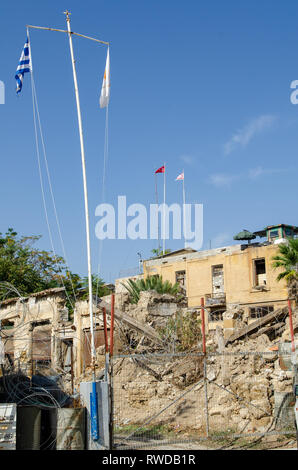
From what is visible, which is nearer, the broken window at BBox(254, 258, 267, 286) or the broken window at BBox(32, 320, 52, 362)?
the broken window at BBox(32, 320, 52, 362)

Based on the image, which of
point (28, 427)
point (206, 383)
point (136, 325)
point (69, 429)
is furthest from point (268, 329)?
point (28, 427)

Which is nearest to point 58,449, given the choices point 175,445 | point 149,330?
point 175,445

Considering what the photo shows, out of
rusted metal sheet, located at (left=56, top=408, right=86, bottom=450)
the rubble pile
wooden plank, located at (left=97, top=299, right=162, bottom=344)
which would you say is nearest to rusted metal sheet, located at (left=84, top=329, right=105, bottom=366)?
the rubble pile

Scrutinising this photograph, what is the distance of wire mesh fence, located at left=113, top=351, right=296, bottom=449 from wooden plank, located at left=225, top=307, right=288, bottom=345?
420 cm

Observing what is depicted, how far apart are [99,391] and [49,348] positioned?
21.4 meters

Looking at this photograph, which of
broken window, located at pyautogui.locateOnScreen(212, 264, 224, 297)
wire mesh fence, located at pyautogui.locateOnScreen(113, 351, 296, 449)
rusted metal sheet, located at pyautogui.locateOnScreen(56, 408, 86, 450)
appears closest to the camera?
rusted metal sheet, located at pyautogui.locateOnScreen(56, 408, 86, 450)

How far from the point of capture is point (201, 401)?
18734 millimetres

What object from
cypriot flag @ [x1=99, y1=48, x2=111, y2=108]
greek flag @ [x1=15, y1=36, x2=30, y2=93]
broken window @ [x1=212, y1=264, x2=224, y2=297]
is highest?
greek flag @ [x1=15, y1=36, x2=30, y2=93]

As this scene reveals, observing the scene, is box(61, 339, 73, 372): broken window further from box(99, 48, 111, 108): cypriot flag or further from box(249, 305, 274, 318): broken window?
box(99, 48, 111, 108): cypriot flag

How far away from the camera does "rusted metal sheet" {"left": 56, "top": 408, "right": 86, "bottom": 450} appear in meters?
12.3

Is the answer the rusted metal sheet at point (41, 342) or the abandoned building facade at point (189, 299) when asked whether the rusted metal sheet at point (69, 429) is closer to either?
the abandoned building facade at point (189, 299)

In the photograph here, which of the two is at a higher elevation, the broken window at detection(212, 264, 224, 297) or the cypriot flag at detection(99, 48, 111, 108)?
the cypriot flag at detection(99, 48, 111, 108)

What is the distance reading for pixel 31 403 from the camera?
1322 cm
